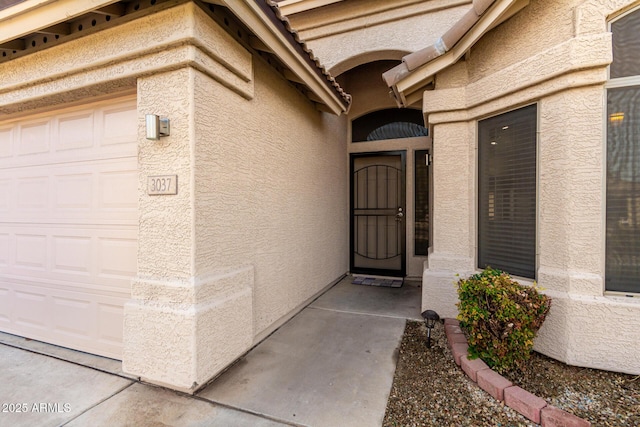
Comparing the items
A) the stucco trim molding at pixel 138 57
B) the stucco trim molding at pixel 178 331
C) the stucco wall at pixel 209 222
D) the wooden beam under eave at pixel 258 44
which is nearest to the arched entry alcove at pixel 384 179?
the stucco wall at pixel 209 222

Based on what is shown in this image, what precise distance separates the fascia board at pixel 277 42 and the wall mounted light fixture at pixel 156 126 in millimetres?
1392

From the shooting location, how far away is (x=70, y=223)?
422 cm

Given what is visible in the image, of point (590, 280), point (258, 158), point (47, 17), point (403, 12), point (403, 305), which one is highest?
point (403, 12)

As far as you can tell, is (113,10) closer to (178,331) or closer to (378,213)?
(178,331)

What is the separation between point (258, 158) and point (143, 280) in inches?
86.9

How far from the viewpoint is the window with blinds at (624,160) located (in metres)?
3.46

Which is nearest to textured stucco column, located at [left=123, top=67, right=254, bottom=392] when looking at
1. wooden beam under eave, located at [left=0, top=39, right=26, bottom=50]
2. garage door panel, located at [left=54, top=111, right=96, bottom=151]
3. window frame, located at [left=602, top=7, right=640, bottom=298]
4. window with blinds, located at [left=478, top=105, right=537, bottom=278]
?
garage door panel, located at [left=54, top=111, right=96, bottom=151]

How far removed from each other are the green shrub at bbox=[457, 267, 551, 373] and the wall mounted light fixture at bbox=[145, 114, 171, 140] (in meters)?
4.03

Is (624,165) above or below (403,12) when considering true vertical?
below

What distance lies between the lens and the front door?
27.4 ft

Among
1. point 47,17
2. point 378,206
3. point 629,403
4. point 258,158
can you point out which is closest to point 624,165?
point 629,403

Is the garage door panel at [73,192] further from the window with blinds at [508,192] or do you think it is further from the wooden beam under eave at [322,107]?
the window with blinds at [508,192]

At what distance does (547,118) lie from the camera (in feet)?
12.8

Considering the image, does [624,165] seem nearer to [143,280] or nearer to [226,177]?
[226,177]
